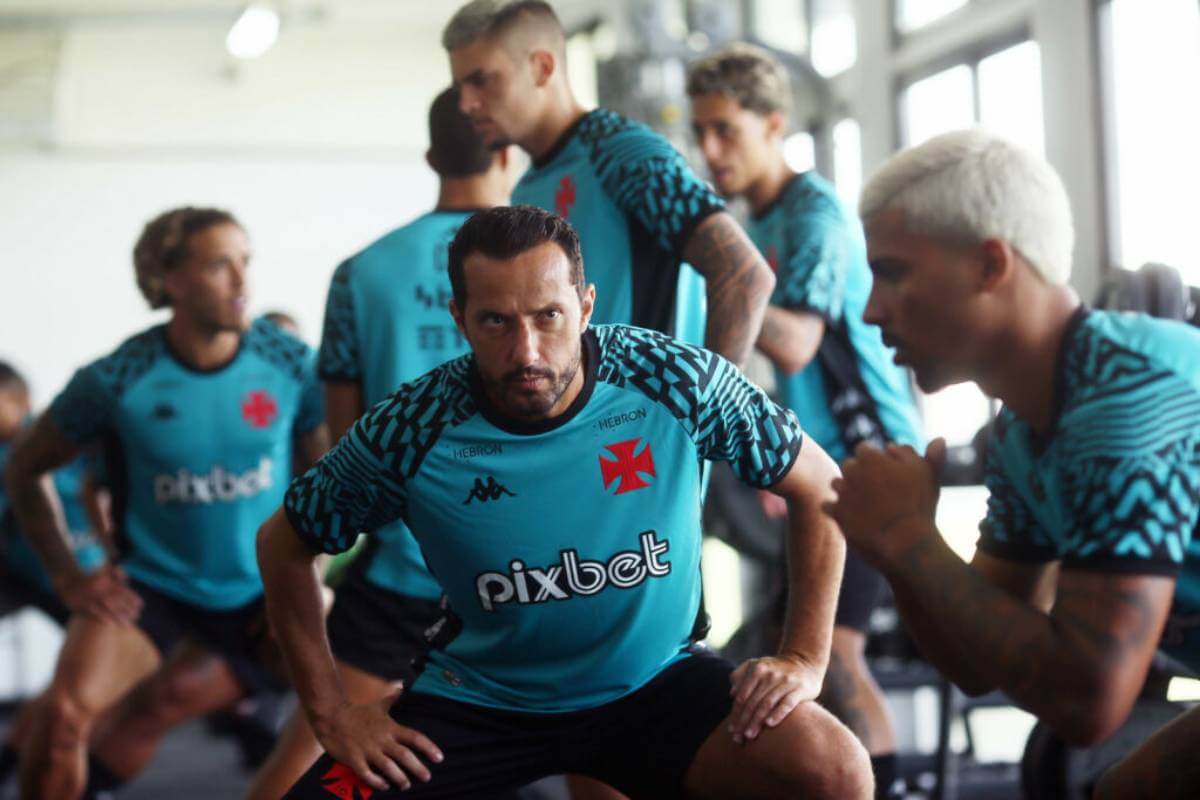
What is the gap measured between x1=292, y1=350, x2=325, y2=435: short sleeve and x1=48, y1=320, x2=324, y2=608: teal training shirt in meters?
0.04

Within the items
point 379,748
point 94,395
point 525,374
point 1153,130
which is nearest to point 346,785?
point 379,748

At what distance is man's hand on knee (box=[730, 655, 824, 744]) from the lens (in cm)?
204

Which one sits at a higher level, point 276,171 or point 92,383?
point 276,171

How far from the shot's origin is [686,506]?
7.09ft

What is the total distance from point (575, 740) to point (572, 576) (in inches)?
9.9

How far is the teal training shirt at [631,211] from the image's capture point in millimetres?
2559

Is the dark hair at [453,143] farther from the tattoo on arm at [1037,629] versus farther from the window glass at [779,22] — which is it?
the window glass at [779,22]

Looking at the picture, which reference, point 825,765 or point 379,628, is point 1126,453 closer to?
point 825,765

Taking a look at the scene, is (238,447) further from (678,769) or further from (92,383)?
(678,769)

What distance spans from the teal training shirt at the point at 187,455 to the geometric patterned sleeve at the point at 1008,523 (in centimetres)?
212

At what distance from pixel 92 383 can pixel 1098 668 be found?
8.88 feet

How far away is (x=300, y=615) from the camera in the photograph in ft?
7.30

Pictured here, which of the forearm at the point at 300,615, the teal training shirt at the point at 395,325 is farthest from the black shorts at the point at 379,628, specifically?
the forearm at the point at 300,615

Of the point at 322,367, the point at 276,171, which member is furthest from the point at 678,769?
the point at 276,171
